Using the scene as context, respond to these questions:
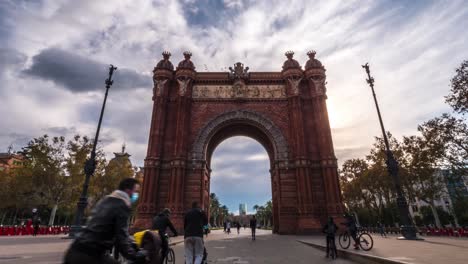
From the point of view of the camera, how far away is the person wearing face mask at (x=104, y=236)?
7.98 feet

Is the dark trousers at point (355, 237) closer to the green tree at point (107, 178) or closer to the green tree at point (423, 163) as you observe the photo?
the green tree at point (423, 163)

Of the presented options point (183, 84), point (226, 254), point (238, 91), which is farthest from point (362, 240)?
point (183, 84)

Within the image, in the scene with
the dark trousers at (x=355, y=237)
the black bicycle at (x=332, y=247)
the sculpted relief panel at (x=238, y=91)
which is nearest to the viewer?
the black bicycle at (x=332, y=247)

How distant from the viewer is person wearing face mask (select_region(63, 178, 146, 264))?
7.98 ft

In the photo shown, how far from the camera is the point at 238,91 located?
25.7 meters

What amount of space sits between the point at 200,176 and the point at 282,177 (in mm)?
7693

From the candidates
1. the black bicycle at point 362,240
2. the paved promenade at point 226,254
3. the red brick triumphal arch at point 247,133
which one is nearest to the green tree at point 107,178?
the red brick triumphal arch at point 247,133

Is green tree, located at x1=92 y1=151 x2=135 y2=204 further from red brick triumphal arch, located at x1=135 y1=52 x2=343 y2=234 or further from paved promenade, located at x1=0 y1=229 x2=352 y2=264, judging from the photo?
paved promenade, located at x1=0 y1=229 x2=352 y2=264

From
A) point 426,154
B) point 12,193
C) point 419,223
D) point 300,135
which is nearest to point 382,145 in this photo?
point 426,154

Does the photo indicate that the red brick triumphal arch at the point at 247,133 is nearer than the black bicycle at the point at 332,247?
No

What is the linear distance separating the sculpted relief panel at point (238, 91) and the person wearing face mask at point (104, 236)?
76.6 ft

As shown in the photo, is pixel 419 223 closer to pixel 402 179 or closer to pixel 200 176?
pixel 402 179

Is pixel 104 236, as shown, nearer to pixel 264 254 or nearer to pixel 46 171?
pixel 264 254

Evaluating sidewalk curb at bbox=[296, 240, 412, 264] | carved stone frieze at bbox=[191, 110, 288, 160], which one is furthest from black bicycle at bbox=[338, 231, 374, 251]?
carved stone frieze at bbox=[191, 110, 288, 160]
